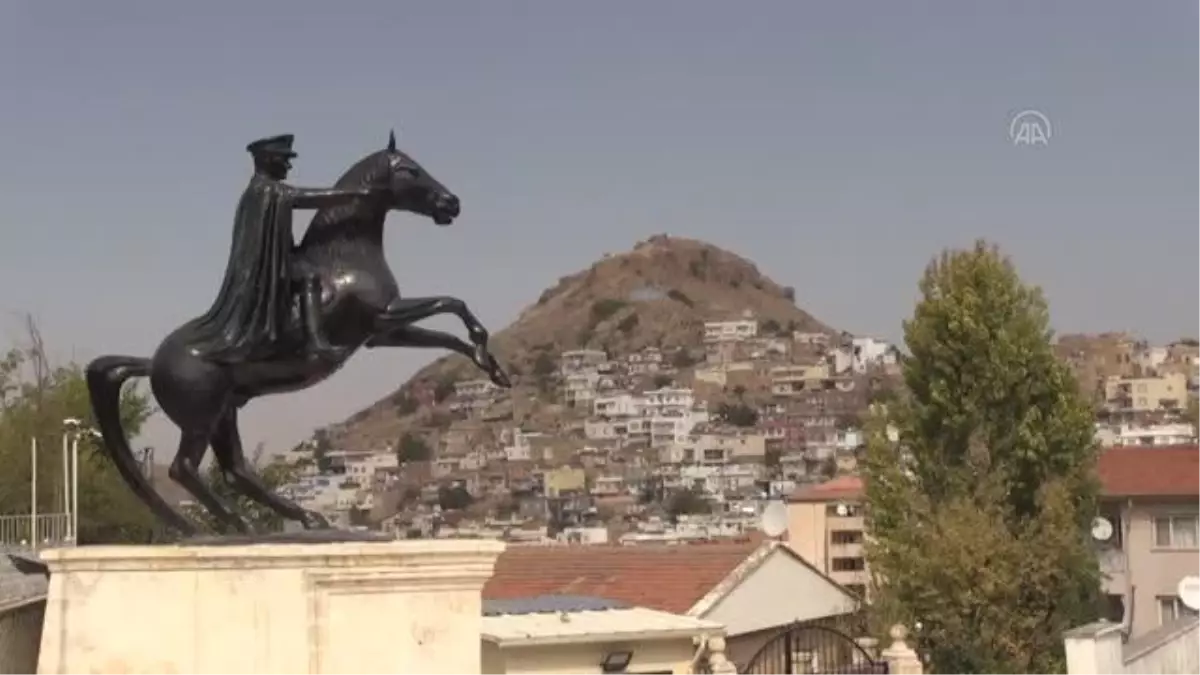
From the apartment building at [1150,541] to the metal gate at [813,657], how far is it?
46.8 feet

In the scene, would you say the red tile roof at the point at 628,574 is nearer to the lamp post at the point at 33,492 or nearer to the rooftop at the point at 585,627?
the rooftop at the point at 585,627

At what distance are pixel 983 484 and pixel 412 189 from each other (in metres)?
19.8

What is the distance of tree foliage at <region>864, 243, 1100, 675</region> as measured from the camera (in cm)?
2484

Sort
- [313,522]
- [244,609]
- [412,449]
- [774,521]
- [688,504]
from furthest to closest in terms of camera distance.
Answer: [412,449]
[688,504]
[774,521]
[313,522]
[244,609]

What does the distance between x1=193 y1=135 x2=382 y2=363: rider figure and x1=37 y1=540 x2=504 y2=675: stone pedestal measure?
110cm

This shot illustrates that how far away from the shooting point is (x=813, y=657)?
73.2 feet

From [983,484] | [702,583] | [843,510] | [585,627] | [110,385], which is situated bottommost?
[843,510]

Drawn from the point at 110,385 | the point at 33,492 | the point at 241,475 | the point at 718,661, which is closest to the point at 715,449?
the point at 33,492

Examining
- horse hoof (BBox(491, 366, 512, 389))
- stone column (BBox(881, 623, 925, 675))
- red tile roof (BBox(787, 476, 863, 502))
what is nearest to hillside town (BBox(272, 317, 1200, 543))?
red tile roof (BBox(787, 476, 863, 502))

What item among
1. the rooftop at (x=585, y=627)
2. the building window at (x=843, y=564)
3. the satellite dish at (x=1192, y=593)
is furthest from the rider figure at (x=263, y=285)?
the building window at (x=843, y=564)

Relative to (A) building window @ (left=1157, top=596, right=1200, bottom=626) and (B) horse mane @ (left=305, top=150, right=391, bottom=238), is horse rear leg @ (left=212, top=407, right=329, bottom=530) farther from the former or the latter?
(A) building window @ (left=1157, top=596, right=1200, bottom=626)

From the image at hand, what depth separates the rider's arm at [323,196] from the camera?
8.09 m

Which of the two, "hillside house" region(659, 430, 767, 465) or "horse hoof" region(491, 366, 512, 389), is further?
"hillside house" region(659, 430, 767, 465)

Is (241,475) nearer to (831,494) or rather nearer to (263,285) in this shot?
(263,285)
